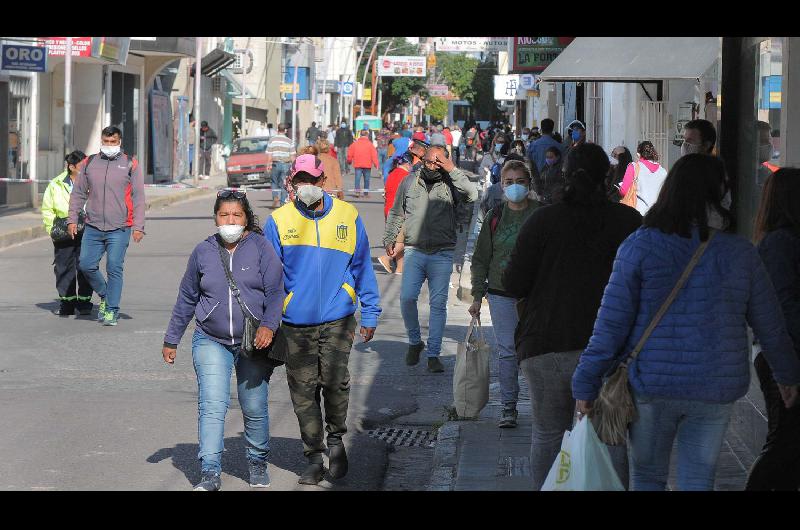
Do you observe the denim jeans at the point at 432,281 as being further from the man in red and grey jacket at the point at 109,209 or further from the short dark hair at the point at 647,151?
the short dark hair at the point at 647,151

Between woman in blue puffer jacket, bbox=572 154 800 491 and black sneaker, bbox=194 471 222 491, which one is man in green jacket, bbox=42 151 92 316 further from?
woman in blue puffer jacket, bbox=572 154 800 491

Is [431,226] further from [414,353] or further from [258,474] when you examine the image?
[258,474]

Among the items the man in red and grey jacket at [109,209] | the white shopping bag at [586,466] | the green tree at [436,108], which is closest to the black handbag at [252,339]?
the white shopping bag at [586,466]

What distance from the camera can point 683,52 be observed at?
481 inches

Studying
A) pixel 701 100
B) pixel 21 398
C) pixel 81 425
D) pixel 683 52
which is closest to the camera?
pixel 81 425

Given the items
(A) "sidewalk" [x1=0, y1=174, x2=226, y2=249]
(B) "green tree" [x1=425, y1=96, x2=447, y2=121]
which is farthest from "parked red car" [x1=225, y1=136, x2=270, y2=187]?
(B) "green tree" [x1=425, y1=96, x2=447, y2=121]

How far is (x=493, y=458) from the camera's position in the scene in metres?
7.59

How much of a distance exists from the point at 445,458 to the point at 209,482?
158 cm

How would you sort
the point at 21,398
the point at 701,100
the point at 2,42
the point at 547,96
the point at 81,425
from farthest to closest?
the point at 547,96 < the point at 2,42 < the point at 701,100 < the point at 21,398 < the point at 81,425

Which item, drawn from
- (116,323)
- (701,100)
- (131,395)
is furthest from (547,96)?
(131,395)
